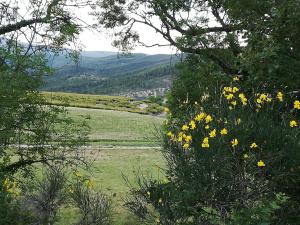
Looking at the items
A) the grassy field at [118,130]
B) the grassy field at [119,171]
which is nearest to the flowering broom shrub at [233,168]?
the grassy field at [119,171]

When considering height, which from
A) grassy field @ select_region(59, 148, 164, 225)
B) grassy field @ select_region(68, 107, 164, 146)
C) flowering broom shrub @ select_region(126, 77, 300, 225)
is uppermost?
flowering broom shrub @ select_region(126, 77, 300, 225)

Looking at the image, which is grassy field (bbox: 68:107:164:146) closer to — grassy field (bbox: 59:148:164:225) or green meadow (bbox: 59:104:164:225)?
green meadow (bbox: 59:104:164:225)

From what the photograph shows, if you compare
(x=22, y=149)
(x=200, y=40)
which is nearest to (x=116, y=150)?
(x=200, y=40)

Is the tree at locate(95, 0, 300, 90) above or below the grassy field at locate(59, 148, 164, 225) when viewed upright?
above

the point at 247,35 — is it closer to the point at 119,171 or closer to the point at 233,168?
the point at 233,168

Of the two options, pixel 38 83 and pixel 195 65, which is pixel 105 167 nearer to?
pixel 195 65

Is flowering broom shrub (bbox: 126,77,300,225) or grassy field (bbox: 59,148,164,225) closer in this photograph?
flowering broom shrub (bbox: 126,77,300,225)

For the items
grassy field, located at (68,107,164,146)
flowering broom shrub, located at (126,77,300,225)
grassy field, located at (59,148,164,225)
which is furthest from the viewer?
grassy field, located at (68,107,164,146)

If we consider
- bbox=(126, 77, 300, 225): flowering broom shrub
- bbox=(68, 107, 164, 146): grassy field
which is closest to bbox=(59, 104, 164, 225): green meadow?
bbox=(68, 107, 164, 146): grassy field

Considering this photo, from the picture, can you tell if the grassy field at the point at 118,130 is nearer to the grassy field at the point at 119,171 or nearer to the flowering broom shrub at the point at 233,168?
the grassy field at the point at 119,171

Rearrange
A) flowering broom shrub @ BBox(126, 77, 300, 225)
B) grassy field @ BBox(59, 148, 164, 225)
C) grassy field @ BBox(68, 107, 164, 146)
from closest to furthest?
flowering broom shrub @ BBox(126, 77, 300, 225), grassy field @ BBox(59, 148, 164, 225), grassy field @ BBox(68, 107, 164, 146)

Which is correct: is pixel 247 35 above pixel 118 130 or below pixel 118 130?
above

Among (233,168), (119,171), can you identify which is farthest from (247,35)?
(119,171)

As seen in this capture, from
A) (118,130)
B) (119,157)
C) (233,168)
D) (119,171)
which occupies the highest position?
(233,168)
